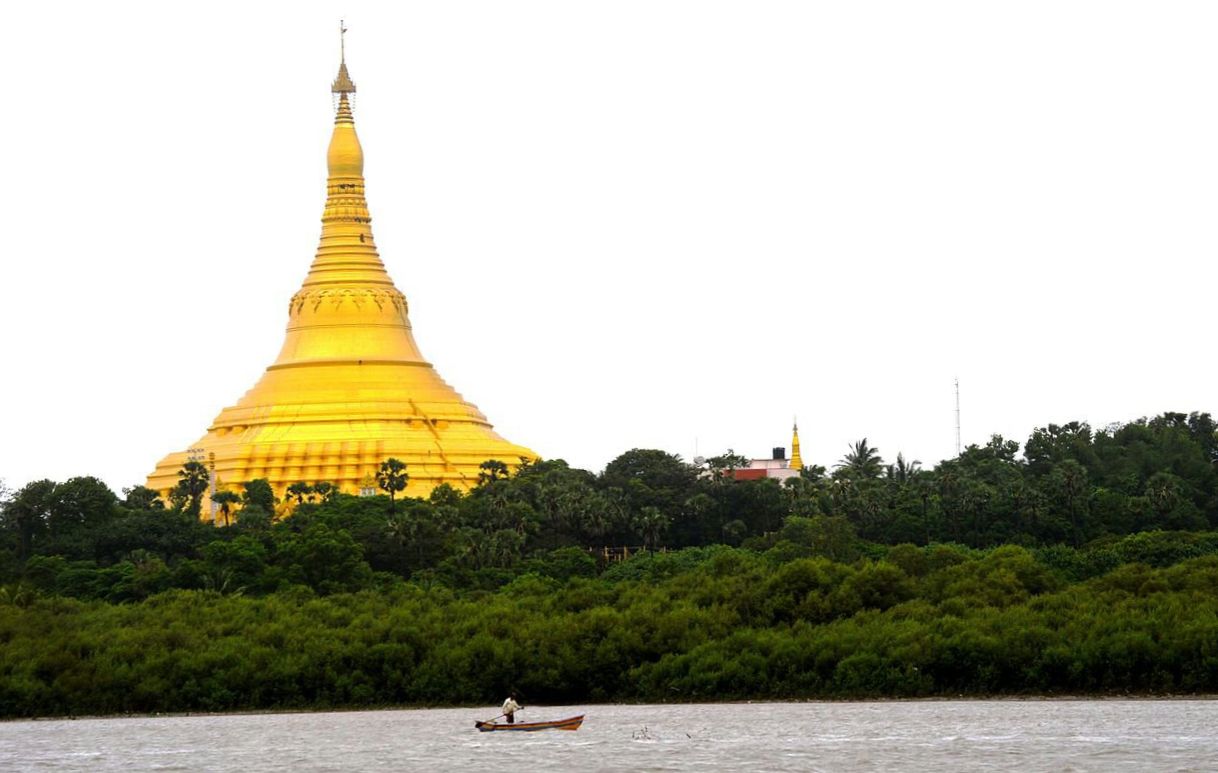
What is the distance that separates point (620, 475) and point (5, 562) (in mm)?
24130

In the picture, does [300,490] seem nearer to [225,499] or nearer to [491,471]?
[225,499]

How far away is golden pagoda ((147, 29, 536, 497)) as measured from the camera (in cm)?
10712

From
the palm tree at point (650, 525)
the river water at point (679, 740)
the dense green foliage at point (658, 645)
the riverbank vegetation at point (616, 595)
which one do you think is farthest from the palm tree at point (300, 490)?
the river water at point (679, 740)

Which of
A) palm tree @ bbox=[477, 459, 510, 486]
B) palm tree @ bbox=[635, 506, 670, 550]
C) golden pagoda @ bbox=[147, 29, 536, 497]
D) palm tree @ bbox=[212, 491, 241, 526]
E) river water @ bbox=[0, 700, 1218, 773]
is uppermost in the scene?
golden pagoda @ bbox=[147, 29, 536, 497]

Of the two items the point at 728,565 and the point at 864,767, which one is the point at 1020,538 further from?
the point at 864,767

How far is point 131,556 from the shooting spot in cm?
8744

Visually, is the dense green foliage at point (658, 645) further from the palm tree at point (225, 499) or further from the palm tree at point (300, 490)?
the palm tree at point (300, 490)

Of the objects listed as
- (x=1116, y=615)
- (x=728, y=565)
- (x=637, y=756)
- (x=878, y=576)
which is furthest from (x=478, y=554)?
(x=637, y=756)

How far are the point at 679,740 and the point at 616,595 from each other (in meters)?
15.3

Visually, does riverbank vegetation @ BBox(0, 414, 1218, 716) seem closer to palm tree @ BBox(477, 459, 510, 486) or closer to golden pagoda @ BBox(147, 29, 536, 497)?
palm tree @ BBox(477, 459, 510, 486)

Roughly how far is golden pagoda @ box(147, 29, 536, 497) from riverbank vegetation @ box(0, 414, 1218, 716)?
8.87 metres

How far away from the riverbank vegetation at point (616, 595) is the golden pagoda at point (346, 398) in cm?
887

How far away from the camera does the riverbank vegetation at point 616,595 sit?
66938mm

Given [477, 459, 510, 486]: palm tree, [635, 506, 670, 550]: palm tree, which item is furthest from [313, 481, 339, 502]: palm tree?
[635, 506, 670, 550]: palm tree
